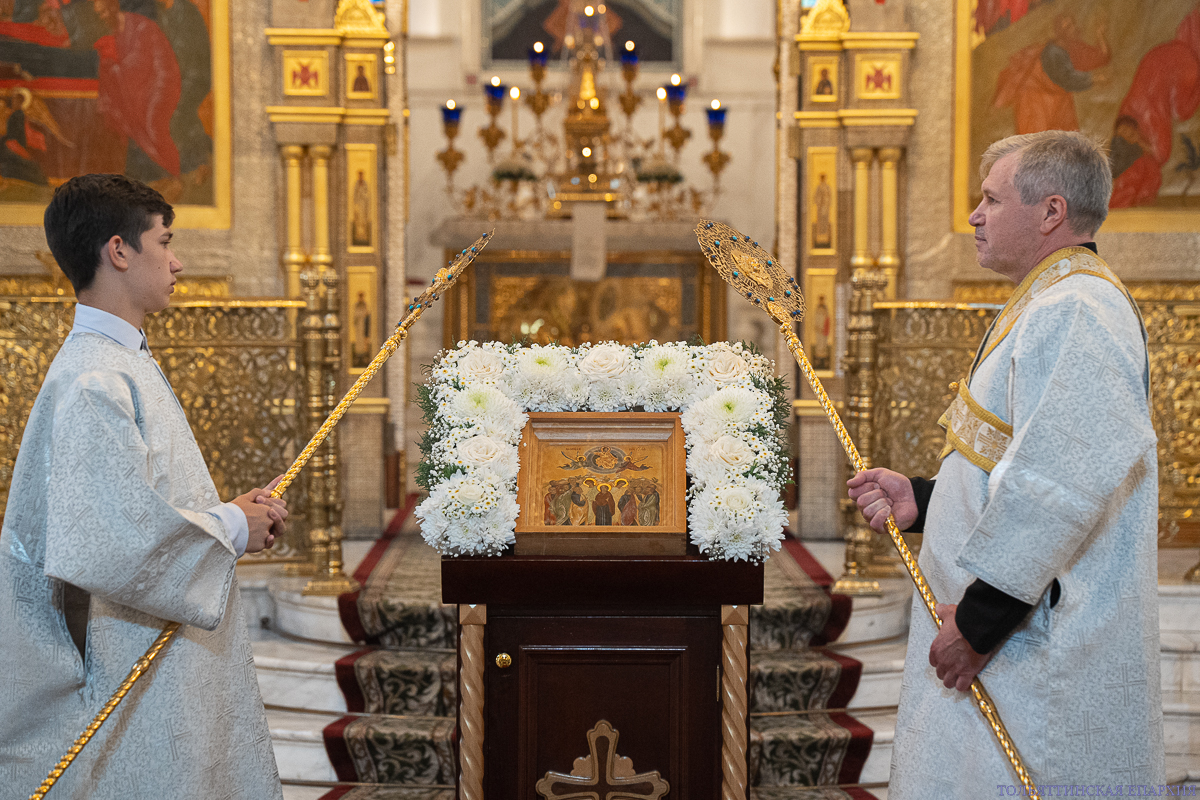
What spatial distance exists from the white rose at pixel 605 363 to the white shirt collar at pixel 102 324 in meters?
1.24

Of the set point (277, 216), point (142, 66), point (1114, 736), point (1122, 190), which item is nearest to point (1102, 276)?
point (1114, 736)

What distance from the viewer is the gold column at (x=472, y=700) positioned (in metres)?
2.85

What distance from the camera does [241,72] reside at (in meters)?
6.86

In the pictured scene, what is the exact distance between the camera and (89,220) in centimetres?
224

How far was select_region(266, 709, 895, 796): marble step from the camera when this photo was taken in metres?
4.21

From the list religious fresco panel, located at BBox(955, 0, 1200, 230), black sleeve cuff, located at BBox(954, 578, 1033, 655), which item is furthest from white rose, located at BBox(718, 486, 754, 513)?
religious fresco panel, located at BBox(955, 0, 1200, 230)

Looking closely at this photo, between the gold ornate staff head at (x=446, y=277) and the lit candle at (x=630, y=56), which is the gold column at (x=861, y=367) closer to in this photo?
the gold ornate staff head at (x=446, y=277)

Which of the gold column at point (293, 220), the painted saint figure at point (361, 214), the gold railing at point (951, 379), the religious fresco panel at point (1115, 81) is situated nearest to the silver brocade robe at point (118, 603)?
the gold railing at point (951, 379)

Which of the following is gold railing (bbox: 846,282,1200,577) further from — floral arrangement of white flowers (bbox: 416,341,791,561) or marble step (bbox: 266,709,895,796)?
floral arrangement of white flowers (bbox: 416,341,791,561)

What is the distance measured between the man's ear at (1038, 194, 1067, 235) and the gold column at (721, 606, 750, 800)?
1.26 metres

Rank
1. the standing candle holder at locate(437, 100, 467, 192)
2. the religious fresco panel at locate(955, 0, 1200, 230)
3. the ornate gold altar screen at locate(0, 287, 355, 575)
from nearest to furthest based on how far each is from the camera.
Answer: the ornate gold altar screen at locate(0, 287, 355, 575) < the religious fresco panel at locate(955, 0, 1200, 230) < the standing candle holder at locate(437, 100, 467, 192)

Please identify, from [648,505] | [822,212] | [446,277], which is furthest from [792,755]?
[822,212]

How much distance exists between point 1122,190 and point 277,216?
5590mm

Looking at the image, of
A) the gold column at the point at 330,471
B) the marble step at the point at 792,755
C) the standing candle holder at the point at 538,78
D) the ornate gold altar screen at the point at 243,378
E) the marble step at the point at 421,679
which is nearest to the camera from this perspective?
the marble step at the point at 792,755
